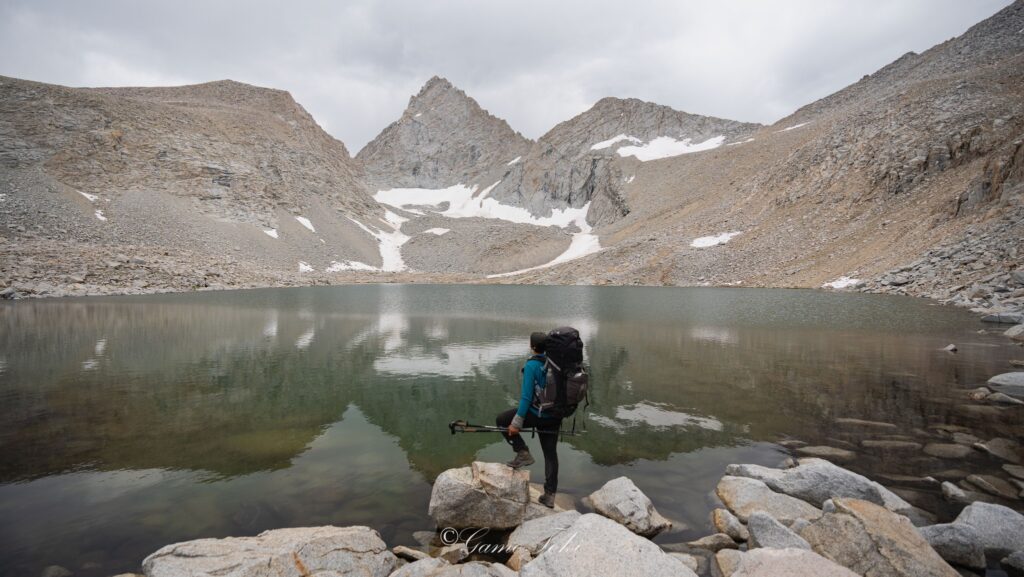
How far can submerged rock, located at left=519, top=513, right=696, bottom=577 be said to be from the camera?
4.59 metres

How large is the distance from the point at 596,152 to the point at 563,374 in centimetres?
16033

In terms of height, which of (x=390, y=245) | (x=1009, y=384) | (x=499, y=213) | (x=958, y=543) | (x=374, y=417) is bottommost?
(x=374, y=417)

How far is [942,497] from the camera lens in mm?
7223

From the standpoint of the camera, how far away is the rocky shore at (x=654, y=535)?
4.83 m

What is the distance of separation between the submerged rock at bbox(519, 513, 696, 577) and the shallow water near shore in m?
2.08

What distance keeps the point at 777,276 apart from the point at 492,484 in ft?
227

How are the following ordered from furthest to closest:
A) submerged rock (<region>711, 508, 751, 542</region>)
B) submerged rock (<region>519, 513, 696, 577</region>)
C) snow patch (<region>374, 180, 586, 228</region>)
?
snow patch (<region>374, 180, 586, 228</region>)
submerged rock (<region>711, 508, 751, 542</region>)
submerged rock (<region>519, 513, 696, 577</region>)

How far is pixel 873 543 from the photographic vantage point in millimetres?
5113

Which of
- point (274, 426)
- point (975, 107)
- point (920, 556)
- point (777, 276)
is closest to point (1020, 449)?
point (920, 556)

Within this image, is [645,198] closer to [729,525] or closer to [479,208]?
[479,208]

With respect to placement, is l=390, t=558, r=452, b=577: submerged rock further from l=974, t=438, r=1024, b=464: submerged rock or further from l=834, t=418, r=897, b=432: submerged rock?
l=974, t=438, r=1024, b=464: submerged rock

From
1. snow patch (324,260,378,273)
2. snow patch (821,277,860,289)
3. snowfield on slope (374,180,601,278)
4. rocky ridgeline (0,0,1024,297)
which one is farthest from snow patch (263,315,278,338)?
snowfield on slope (374,180,601,278)

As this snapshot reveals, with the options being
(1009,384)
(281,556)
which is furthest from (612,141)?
(281,556)

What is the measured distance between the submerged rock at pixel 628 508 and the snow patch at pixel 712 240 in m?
80.0
